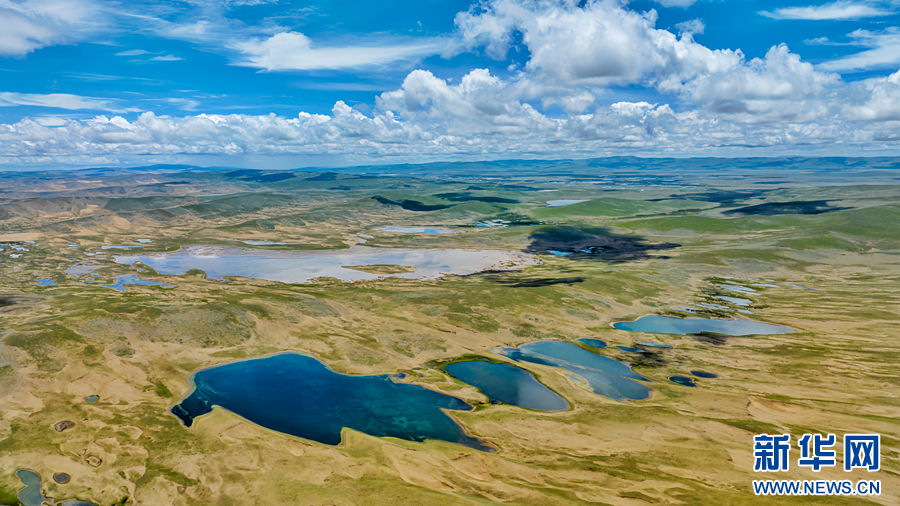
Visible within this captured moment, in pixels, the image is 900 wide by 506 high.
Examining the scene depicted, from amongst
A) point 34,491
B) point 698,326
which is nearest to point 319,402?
point 34,491

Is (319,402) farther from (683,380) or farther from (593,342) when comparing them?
(683,380)

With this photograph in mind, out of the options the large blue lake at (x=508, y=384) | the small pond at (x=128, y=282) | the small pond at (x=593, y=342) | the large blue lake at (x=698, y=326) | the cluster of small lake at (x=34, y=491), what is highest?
the small pond at (x=128, y=282)

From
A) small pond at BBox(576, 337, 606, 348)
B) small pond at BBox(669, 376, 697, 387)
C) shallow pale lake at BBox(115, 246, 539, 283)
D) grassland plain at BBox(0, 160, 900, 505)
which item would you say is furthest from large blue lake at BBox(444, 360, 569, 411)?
shallow pale lake at BBox(115, 246, 539, 283)

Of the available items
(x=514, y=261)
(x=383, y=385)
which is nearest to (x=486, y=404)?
(x=383, y=385)

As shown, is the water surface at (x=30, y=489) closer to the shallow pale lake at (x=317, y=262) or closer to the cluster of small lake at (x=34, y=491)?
the cluster of small lake at (x=34, y=491)

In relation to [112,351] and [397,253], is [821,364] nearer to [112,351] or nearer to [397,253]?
[112,351]

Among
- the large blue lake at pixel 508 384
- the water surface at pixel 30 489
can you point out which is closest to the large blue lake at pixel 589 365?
the large blue lake at pixel 508 384
